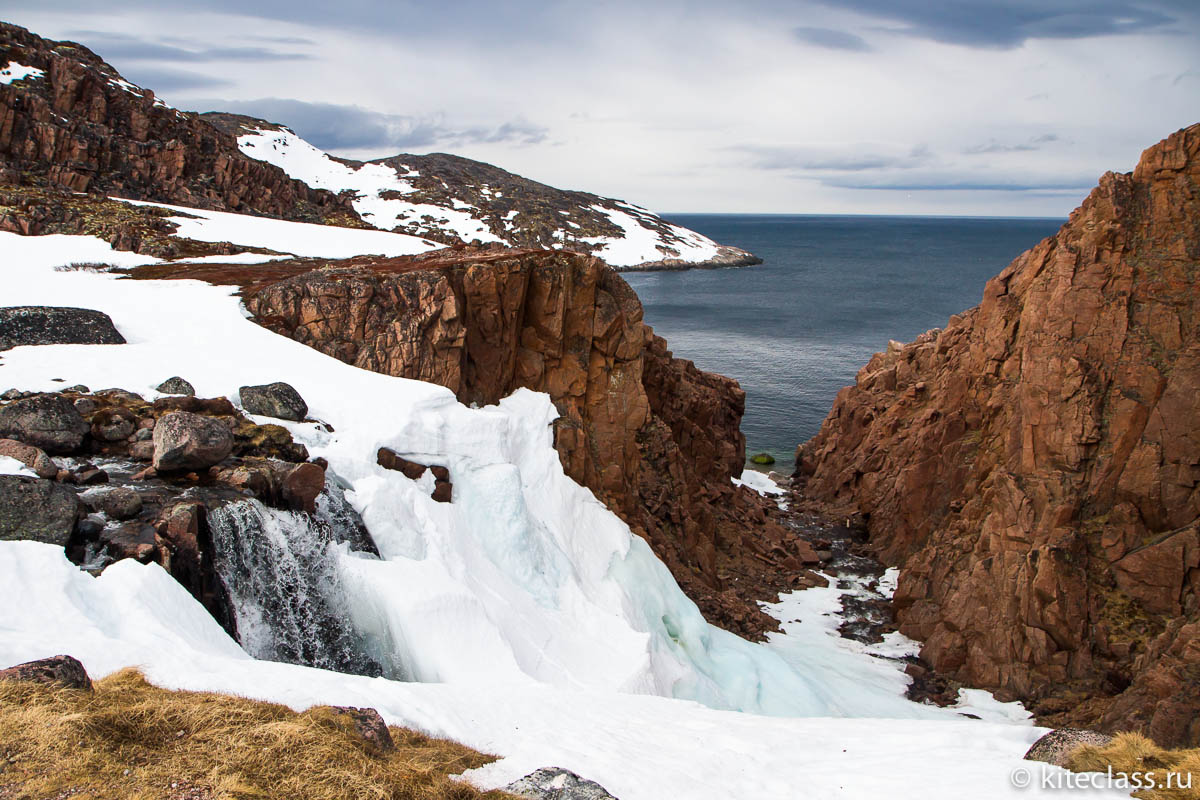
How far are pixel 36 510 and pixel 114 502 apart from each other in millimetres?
1359

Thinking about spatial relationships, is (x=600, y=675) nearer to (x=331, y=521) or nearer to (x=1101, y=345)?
(x=331, y=521)

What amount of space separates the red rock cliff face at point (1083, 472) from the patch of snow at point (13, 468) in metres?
29.2

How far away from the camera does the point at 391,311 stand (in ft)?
85.3

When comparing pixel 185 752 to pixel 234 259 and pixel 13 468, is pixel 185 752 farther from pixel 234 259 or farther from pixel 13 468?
pixel 234 259

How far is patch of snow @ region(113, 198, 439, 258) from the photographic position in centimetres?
3953

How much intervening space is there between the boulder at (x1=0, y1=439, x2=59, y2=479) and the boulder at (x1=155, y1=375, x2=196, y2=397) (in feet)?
15.5

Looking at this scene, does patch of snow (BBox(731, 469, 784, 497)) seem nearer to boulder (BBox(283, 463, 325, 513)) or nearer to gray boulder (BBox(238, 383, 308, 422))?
gray boulder (BBox(238, 383, 308, 422))

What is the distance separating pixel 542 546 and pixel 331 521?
709 centimetres

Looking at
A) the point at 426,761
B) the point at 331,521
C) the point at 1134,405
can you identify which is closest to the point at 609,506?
the point at 331,521

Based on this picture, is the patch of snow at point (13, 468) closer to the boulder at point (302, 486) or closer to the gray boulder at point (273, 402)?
the boulder at point (302, 486)

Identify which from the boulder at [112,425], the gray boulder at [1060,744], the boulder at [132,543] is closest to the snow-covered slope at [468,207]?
the boulder at [112,425]

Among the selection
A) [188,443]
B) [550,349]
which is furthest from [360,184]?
[188,443]

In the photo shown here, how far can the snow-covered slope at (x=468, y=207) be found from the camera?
458 feet

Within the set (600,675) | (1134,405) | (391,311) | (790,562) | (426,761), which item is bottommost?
(790,562)
